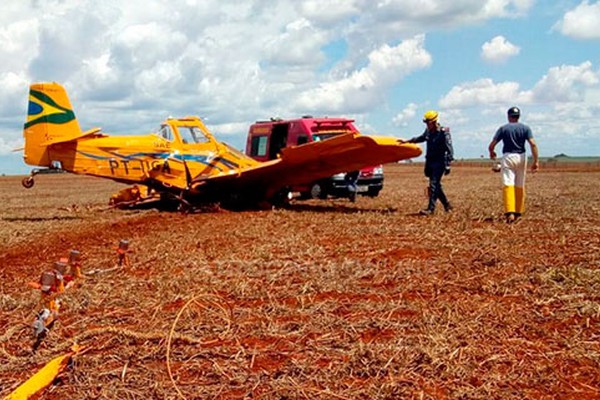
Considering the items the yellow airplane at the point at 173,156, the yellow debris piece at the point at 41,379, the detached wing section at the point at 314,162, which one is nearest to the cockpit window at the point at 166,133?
the yellow airplane at the point at 173,156

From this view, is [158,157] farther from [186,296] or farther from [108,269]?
[186,296]

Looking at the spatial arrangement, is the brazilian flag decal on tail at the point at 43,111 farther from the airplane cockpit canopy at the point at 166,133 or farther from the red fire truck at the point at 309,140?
the red fire truck at the point at 309,140

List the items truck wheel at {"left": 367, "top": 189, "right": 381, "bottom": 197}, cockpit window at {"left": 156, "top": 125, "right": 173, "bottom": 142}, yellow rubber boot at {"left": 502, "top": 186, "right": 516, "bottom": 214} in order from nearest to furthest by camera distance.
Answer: yellow rubber boot at {"left": 502, "top": 186, "right": 516, "bottom": 214} < cockpit window at {"left": 156, "top": 125, "right": 173, "bottom": 142} < truck wheel at {"left": 367, "top": 189, "right": 381, "bottom": 197}

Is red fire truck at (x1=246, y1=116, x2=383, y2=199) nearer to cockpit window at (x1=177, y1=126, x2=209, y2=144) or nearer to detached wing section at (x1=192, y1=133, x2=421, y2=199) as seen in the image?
detached wing section at (x1=192, y1=133, x2=421, y2=199)

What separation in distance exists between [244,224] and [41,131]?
5.24 m

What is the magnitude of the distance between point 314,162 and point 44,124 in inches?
225

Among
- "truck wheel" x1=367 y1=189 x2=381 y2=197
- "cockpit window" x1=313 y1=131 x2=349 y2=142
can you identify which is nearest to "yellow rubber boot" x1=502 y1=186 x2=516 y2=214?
"cockpit window" x1=313 y1=131 x2=349 y2=142

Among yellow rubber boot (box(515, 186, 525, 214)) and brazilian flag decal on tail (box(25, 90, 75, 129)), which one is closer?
yellow rubber boot (box(515, 186, 525, 214))

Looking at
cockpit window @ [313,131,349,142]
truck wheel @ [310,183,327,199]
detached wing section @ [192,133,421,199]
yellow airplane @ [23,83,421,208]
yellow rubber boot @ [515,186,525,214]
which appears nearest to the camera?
yellow rubber boot @ [515,186,525,214]

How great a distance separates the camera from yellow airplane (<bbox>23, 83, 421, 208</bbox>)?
42.4ft

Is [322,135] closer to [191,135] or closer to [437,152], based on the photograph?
[191,135]

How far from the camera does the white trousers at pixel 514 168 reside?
10141mm

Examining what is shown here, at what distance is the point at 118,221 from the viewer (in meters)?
12.4

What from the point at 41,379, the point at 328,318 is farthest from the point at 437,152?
the point at 41,379
